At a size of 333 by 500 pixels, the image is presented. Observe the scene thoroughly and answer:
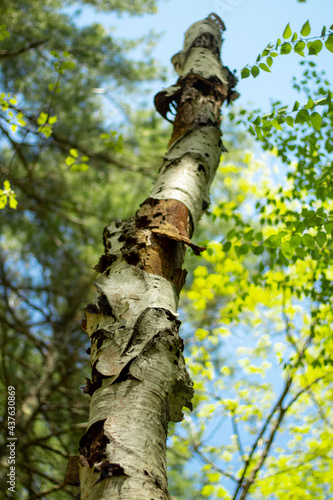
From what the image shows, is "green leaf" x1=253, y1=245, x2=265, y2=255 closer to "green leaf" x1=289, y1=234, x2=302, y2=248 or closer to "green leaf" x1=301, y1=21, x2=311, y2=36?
"green leaf" x1=289, y1=234, x2=302, y2=248

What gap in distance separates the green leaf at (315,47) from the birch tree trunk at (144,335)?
0.49 metres

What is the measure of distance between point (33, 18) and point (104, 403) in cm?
679

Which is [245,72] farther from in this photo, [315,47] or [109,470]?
[109,470]

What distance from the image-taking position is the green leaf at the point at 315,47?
145 cm

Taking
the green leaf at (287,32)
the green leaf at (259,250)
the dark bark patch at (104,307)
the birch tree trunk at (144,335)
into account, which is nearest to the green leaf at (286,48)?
the green leaf at (287,32)

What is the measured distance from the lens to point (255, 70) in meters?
1.67

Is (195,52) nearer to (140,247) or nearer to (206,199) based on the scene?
(206,199)

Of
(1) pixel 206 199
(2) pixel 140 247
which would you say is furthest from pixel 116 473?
(1) pixel 206 199

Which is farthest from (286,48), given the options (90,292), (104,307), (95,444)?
(90,292)

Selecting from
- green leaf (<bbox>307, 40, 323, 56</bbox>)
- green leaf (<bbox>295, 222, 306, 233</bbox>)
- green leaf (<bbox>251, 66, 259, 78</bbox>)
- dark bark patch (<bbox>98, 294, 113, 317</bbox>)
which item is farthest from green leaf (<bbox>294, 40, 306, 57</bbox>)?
dark bark patch (<bbox>98, 294, 113, 317</bbox>)

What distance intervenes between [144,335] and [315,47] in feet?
4.28

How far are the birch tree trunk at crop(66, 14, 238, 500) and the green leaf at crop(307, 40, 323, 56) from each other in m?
0.49

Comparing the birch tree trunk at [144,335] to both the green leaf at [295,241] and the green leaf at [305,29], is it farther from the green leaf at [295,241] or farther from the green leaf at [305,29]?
the green leaf at [305,29]

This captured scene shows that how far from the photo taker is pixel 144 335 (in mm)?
956
